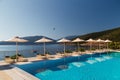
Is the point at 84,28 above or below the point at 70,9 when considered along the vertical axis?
below

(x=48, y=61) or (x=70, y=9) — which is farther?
(x=70, y=9)

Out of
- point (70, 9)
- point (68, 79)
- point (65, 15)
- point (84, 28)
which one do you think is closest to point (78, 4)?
point (70, 9)

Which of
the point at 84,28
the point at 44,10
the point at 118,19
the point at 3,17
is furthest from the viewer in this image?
the point at 84,28

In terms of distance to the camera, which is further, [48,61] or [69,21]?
[69,21]

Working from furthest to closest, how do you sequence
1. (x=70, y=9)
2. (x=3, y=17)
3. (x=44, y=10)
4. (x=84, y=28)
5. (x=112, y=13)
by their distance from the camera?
(x=84, y=28), (x=112, y=13), (x=70, y=9), (x=44, y=10), (x=3, y=17)

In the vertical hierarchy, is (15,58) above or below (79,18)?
→ below

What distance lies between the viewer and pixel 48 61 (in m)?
14.2

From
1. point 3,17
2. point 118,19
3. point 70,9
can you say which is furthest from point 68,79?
point 118,19

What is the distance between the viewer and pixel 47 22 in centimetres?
4394

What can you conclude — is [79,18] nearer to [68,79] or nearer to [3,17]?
[3,17]

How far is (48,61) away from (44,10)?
2250cm

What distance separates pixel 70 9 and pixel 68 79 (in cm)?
3036

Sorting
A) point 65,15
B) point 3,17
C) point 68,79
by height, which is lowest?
point 68,79

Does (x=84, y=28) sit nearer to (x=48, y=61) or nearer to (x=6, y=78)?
(x=48, y=61)
